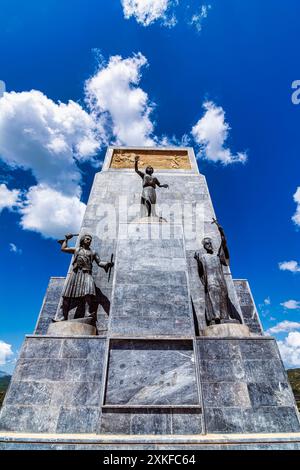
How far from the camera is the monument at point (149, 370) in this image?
16.4 feet

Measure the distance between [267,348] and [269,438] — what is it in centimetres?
191

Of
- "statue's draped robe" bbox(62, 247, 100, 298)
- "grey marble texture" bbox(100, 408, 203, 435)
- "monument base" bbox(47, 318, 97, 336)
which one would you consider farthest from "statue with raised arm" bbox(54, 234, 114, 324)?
"grey marble texture" bbox(100, 408, 203, 435)

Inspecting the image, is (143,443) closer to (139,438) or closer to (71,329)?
(139,438)

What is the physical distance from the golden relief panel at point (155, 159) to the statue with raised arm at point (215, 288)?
730 centimetres

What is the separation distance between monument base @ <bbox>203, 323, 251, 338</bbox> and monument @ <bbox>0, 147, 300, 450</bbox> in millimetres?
25

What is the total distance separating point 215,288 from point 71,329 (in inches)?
156

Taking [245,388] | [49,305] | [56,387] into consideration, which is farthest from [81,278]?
[245,388]

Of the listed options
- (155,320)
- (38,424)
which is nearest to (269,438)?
(155,320)

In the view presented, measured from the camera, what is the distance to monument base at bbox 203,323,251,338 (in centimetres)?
672

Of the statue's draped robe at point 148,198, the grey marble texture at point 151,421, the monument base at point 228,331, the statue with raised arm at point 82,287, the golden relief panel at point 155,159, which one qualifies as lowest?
the grey marble texture at point 151,421

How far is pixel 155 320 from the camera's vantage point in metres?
6.55

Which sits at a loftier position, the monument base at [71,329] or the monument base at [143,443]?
the monument base at [71,329]

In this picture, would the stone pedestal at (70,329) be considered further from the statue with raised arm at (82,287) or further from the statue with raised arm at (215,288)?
the statue with raised arm at (215,288)

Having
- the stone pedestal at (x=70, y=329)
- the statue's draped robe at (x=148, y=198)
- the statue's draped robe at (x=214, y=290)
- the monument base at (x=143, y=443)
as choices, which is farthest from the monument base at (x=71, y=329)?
the statue's draped robe at (x=148, y=198)
